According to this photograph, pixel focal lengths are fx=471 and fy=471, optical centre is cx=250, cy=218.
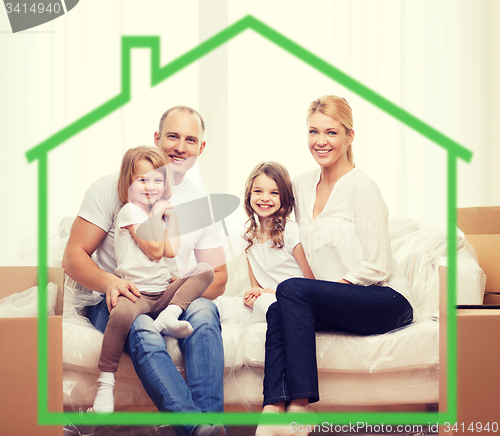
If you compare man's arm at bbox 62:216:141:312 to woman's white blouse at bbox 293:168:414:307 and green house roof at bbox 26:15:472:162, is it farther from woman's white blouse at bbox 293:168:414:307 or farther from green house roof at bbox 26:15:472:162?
woman's white blouse at bbox 293:168:414:307

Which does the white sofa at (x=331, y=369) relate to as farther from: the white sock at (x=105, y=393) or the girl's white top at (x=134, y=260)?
the girl's white top at (x=134, y=260)

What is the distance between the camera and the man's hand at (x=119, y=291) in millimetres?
1184

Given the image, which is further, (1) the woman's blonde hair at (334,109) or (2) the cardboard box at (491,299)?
(2) the cardboard box at (491,299)

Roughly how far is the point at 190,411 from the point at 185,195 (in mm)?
533

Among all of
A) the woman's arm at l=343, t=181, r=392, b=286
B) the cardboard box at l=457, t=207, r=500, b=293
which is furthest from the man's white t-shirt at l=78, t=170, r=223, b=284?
the cardboard box at l=457, t=207, r=500, b=293

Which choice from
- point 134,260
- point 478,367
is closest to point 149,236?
point 134,260

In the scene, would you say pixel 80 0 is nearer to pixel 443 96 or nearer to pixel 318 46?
pixel 318 46

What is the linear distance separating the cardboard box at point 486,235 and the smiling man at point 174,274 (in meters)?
0.85

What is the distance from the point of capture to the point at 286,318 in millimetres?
1149

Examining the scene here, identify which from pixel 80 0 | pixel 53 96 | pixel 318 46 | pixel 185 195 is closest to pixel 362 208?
pixel 185 195

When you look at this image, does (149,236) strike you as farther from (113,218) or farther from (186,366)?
(186,366)

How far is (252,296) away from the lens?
4.42ft

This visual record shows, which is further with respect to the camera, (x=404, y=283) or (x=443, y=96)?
(x=443, y=96)

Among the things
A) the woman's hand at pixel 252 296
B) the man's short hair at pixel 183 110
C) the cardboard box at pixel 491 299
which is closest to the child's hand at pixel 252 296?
the woman's hand at pixel 252 296
